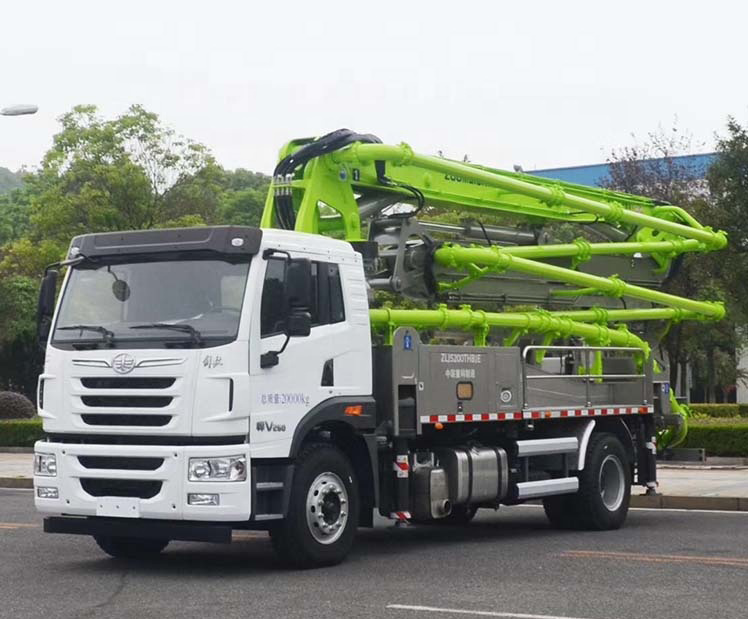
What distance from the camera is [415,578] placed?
11.2 meters

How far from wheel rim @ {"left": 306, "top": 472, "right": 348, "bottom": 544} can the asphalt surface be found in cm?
32

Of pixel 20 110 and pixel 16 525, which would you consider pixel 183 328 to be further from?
pixel 20 110

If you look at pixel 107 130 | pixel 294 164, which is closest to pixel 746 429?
pixel 294 164

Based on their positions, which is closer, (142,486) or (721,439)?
(142,486)

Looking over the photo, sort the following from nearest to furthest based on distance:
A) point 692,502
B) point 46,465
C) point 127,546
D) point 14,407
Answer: point 46,465, point 127,546, point 692,502, point 14,407

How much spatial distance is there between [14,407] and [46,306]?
86.7 ft

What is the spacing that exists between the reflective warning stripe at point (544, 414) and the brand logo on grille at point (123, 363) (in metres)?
2.97

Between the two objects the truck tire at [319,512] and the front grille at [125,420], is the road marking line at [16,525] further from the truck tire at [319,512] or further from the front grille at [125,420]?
the truck tire at [319,512]

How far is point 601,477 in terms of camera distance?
51.4 ft

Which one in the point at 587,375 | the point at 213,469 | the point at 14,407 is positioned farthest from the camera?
the point at 14,407

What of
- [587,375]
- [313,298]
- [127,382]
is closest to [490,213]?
[587,375]

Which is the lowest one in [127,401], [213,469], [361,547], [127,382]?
[361,547]

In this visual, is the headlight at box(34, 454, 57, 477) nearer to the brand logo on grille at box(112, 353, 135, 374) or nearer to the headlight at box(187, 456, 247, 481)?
the brand logo on grille at box(112, 353, 135, 374)

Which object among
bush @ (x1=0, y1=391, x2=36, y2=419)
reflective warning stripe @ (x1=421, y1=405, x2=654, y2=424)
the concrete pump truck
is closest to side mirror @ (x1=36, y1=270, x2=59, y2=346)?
the concrete pump truck
